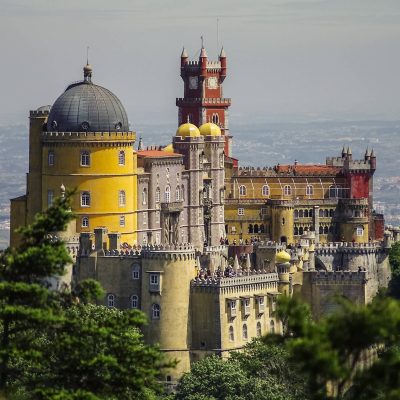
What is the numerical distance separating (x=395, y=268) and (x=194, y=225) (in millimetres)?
16276

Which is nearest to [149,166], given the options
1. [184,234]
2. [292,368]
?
[184,234]

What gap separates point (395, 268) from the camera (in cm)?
15550

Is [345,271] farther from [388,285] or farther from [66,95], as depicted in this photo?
[66,95]

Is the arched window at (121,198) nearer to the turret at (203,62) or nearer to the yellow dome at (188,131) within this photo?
the yellow dome at (188,131)

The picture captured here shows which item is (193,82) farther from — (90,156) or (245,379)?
(245,379)

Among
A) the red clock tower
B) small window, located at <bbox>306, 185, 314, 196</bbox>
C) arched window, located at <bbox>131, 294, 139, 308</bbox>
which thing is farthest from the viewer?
the red clock tower

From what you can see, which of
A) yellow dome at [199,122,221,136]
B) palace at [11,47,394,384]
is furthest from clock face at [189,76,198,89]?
yellow dome at [199,122,221,136]

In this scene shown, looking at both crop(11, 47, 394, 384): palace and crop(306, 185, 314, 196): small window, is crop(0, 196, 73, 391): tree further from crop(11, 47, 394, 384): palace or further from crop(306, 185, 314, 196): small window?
crop(306, 185, 314, 196): small window

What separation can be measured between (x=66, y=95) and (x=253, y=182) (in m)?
31.2

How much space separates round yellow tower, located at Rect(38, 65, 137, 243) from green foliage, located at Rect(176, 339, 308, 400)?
18.5 metres

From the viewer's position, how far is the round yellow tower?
139500mm

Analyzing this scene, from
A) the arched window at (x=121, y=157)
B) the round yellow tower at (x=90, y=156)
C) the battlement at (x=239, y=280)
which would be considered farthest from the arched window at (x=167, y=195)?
the battlement at (x=239, y=280)

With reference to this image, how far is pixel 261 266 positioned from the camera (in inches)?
5645

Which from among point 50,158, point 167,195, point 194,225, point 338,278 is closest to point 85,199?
point 50,158
